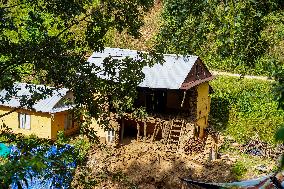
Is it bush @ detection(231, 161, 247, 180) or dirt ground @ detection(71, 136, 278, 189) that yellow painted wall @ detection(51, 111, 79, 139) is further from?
bush @ detection(231, 161, 247, 180)

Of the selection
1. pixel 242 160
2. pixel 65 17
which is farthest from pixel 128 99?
pixel 242 160

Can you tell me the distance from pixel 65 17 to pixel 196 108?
57.0 feet

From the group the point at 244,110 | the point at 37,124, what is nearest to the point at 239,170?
the point at 244,110

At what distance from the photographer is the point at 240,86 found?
109 ft

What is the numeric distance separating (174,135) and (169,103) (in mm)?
2394

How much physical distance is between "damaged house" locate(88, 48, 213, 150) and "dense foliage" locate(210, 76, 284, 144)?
242cm

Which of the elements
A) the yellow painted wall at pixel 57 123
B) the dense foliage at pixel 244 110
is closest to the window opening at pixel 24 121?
the yellow painted wall at pixel 57 123

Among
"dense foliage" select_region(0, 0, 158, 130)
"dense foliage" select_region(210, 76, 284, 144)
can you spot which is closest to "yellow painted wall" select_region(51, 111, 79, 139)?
"dense foliage" select_region(210, 76, 284, 144)

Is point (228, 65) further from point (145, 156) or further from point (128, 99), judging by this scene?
point (128, 99)

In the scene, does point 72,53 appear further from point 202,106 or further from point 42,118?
point 202,106

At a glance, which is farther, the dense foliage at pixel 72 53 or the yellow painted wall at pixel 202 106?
the yellow painted wall at pixel 202 106

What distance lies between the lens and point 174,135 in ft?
87.1

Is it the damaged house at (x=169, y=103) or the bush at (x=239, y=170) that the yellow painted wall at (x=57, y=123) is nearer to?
the damaged house at (x=169, y=103)

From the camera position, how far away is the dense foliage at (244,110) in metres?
28.7
